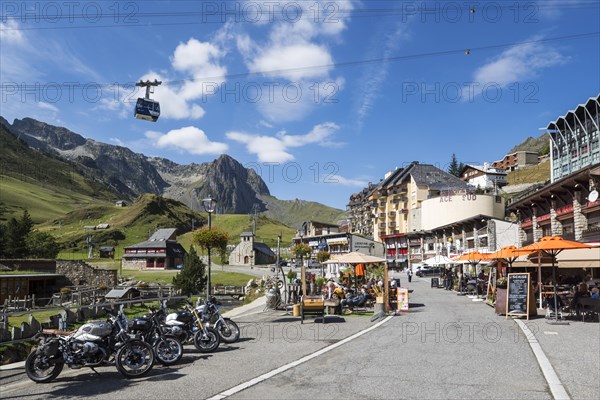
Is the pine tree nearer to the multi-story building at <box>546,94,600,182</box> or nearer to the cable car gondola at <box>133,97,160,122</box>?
the multi-story building at <box>546,94,600,182</box>

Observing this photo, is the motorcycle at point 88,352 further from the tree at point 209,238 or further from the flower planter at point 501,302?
the flower planter at point 501,302

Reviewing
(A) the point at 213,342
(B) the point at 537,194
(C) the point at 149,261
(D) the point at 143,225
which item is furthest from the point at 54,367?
(D) the point at 143,225

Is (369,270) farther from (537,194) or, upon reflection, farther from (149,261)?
(149,261)

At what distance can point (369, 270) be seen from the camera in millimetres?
52406

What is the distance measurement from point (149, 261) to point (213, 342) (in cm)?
10218

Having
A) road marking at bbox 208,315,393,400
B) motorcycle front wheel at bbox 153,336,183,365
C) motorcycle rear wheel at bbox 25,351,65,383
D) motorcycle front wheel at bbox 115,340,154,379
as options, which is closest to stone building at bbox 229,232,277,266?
road marking at bbox 208,315,393,400

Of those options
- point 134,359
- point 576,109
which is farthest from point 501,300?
point 576,109

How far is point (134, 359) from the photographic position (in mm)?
9492

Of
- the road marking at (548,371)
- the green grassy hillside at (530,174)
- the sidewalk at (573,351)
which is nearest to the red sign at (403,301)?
the sidewalk at (573,351)

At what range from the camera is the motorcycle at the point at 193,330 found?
12.1m

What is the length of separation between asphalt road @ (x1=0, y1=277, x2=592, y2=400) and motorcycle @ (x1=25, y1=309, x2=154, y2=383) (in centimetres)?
26

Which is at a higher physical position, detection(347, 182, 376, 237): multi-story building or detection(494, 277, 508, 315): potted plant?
detection(347, 182, 376, 237): multi-story building

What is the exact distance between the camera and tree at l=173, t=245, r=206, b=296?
158ft

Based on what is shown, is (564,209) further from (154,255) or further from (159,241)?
(159,241)
